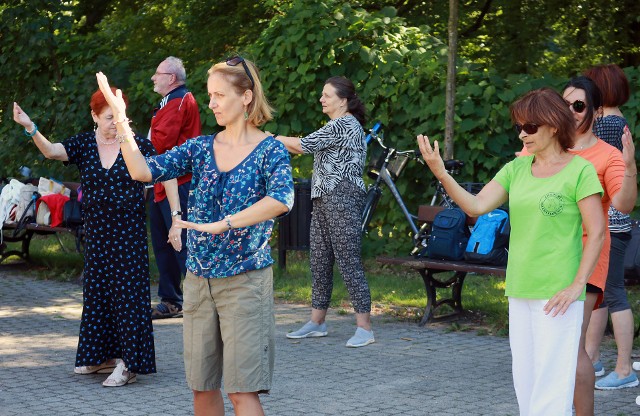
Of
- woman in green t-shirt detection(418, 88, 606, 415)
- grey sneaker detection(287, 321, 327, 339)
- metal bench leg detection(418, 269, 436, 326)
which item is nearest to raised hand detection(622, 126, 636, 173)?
woman in green t-shirt detection(418, 88, 606, 415)

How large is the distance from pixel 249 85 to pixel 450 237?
4.60m

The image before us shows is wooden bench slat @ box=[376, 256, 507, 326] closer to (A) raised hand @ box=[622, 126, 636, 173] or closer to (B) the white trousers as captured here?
(A) raised hand @ box=[622, 126, 636, 173]

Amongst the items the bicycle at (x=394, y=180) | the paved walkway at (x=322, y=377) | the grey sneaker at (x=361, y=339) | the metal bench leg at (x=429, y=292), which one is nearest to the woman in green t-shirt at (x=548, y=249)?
the paved walkway at (x=322, y=377)

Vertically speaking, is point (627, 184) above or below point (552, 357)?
above

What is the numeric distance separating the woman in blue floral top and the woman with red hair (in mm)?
2477

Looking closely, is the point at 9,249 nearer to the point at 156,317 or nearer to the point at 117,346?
the point at 156,317

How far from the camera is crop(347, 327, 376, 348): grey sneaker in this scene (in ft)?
26.6

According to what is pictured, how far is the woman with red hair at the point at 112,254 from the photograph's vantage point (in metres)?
6.95

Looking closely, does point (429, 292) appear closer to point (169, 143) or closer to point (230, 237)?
point (169, 143)

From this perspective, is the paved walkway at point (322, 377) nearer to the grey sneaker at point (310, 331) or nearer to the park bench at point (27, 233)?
the grey sneaker at point (310, 331)

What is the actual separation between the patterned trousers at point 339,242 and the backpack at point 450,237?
884 mm

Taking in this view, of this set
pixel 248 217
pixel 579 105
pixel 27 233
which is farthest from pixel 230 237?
pixel 27 233

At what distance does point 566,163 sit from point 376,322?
15.2 feet

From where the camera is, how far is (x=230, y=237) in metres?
4.44
